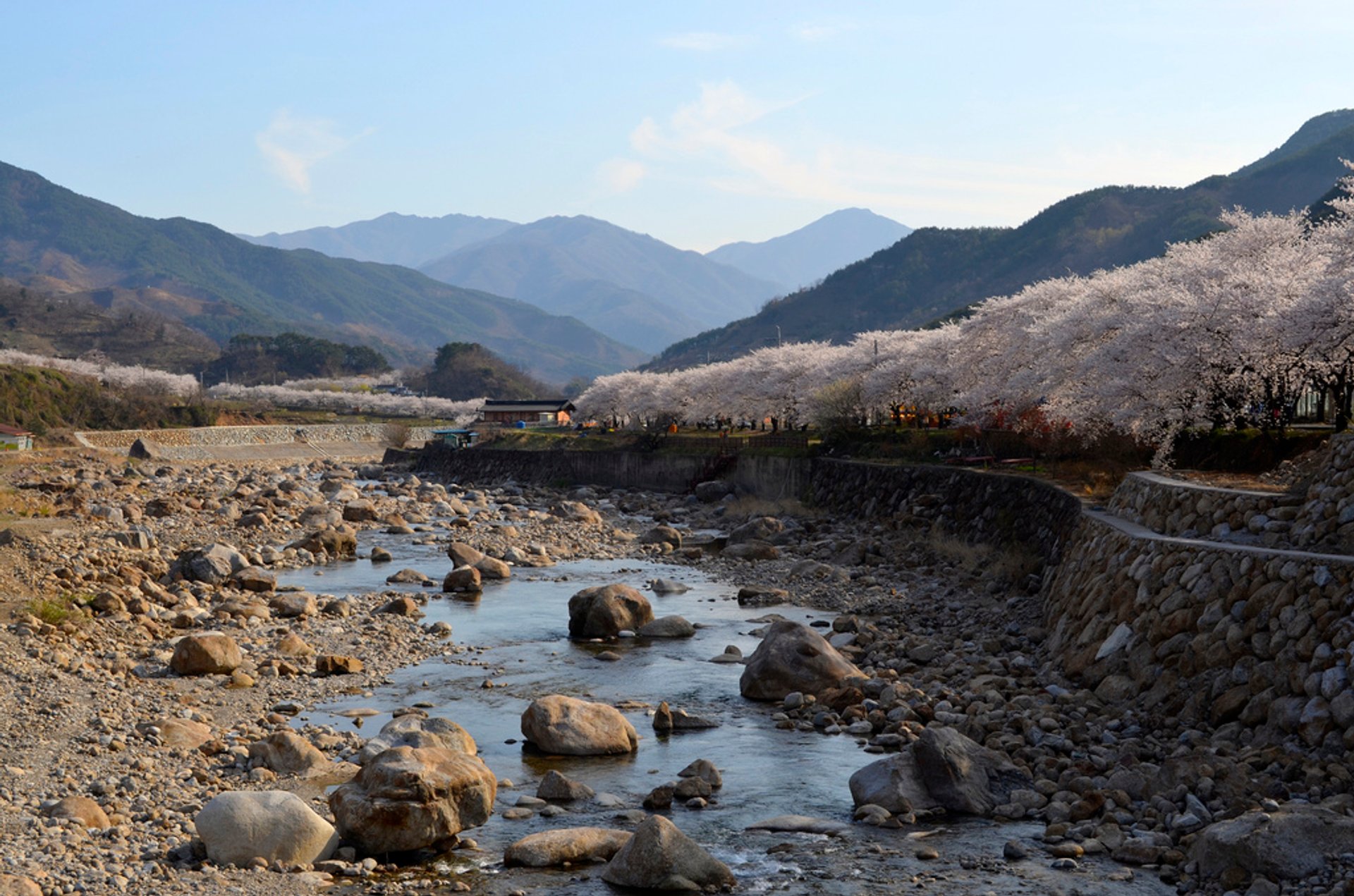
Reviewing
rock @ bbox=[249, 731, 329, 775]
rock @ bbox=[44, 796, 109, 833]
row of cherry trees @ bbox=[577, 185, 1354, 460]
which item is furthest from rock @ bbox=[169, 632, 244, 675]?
row of cherry trees @ bbox=[577, 185, 1354, 460]

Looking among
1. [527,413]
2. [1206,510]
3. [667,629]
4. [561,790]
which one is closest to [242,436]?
[527,413]

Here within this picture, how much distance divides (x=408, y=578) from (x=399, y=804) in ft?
64.8

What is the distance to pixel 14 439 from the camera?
2859 inches

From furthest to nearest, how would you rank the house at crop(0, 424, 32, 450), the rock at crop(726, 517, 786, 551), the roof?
the roof
the house at crop(0, 424, 32, 450)
the rock at crop(726, 517, 786, 551)

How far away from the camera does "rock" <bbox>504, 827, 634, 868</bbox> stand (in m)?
11.0

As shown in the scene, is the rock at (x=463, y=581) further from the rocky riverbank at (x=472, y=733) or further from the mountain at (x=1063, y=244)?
the mountain at (x=1063, y=244)

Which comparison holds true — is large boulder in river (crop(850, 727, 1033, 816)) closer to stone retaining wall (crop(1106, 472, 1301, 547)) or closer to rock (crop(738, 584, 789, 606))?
stone retaining wall (crop(1106, 472, 1301, 547))

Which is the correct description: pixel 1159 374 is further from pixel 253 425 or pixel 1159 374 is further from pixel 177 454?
pixel 253 425

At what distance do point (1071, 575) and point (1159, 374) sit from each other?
293 inches

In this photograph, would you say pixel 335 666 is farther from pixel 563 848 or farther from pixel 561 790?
pixel 563 848

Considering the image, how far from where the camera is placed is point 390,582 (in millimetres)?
29938

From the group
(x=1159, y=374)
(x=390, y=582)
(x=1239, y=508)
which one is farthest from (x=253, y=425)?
(x=1239, y=508)

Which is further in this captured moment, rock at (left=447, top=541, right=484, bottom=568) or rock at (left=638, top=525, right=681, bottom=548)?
rock at (left=638, top=525, right=681, bottom=548)

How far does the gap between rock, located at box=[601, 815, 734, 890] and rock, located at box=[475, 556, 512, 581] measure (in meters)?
20.8
